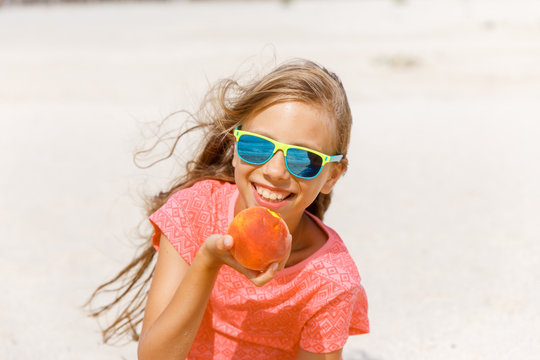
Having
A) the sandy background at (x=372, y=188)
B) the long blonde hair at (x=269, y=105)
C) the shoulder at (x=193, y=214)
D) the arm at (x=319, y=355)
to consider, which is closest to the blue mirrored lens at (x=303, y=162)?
the long blonde hair at (x=269, y=105)

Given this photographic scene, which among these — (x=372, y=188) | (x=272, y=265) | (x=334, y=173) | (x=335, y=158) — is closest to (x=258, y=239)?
(x=272, y=265)

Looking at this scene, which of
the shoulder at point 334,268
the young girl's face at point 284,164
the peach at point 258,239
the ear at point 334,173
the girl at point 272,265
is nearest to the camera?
the peach at point 258,239

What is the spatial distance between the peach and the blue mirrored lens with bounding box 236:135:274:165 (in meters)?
0.25

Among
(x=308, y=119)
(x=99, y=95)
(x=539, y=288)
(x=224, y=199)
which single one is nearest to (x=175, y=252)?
(x=224, y=199)

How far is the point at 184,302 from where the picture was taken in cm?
216

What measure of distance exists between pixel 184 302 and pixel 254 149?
1.85 ft

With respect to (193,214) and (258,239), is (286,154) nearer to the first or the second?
(258,239)

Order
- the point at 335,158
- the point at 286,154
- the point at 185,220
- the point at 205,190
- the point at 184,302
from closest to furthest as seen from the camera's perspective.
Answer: the point at 184,302 → the point at 286,154 → the point at 335,158 → the point at 185,220 → the point at 205,190

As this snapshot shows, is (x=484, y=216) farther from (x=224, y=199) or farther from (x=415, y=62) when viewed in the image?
(x=415, y=62)

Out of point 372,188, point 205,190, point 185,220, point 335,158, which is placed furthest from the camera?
point 372,188

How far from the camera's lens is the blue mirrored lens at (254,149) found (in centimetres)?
234

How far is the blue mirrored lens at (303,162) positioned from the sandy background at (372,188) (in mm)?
1161

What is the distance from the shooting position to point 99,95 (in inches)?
475

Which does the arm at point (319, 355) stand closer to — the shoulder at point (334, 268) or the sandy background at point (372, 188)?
the shoulder at point (334, 268)
